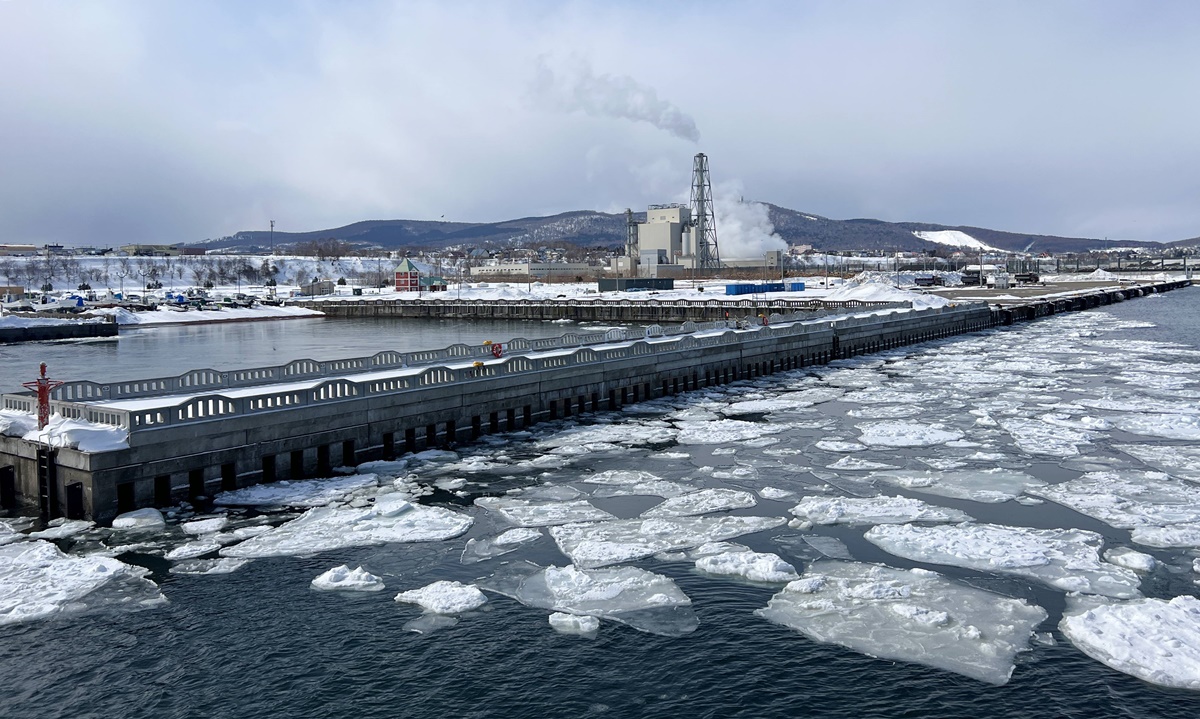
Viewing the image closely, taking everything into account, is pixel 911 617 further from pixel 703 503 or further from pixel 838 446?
pixel 838 446

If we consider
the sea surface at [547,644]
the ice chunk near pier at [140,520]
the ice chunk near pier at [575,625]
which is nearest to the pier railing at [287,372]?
the ice chunk near pier at [140,520]

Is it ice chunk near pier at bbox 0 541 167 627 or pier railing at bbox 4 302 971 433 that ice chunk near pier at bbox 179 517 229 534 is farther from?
pier railing at bbox 4 302 971 433

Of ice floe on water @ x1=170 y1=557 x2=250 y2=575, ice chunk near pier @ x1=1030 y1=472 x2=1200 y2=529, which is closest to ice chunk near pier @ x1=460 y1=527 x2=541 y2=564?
ice floe on water @ x1=170 y1=557 x2=250 y2=575

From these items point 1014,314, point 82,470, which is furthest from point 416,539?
point 1014,314

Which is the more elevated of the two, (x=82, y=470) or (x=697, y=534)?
(x=82, y=470)

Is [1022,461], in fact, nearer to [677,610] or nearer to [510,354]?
[677,610]

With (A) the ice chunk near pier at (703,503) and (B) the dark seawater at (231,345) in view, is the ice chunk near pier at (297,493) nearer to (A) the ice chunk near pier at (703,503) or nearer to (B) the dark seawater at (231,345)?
(A) the ice chunk near pier at (703,503)
